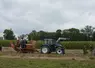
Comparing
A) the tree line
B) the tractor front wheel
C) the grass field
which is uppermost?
the tree line

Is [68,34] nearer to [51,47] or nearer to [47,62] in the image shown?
[51,47]

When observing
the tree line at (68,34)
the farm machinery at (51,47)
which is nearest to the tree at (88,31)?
the tree line at (68,34)

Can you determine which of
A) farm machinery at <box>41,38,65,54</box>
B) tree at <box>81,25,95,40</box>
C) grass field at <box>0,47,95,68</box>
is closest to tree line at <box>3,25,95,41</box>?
tree at <box>81,25,95,40</box>

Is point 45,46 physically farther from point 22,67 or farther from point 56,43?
point 22,67

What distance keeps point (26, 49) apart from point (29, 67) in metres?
20.2

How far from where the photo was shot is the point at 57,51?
35750 mm

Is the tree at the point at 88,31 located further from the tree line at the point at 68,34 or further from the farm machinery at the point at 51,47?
the farm machinery at the point at 51,47

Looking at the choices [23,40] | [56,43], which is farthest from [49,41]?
[23,40]

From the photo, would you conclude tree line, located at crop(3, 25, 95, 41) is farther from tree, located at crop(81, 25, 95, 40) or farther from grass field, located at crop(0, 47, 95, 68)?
grass field, located at crop(0, 47, 95, 68)

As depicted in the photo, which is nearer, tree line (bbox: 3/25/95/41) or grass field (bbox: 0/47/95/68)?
grass field (bbox: 0/47/95/68)

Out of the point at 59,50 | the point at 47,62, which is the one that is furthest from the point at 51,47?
the point at 47,62

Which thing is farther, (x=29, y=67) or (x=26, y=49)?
(x=26, y=49)

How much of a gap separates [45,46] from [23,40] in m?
2.79

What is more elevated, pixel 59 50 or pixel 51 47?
pixel 51 47
